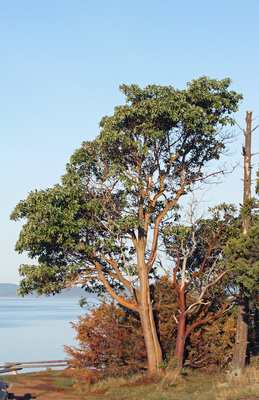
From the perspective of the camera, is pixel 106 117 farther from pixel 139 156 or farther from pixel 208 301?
pixel 208 301

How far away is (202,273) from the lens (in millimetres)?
A: 26422

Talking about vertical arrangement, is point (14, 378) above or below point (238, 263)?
below

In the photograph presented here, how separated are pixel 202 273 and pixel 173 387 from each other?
681 cm

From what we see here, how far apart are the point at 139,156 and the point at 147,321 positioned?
352 inches

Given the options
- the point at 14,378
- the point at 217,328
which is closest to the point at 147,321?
the point at 217,328

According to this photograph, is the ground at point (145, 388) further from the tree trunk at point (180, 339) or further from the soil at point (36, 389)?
the tree trunk at point (180, 339)

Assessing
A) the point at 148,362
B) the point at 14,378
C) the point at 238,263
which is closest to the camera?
the point at 238,263

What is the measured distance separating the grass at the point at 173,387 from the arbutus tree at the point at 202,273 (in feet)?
5.74

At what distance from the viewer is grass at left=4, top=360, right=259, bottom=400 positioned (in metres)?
18.9

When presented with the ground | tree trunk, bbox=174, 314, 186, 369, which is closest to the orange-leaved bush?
the ground

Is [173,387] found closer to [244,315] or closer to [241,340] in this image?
[241,340]

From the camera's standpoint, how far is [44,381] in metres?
27.9

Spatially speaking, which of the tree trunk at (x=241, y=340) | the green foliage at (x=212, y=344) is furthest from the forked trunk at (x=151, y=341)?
the tree trunk at (x=241, y=340)

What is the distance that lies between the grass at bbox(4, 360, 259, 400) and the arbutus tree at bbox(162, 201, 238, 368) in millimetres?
1749
